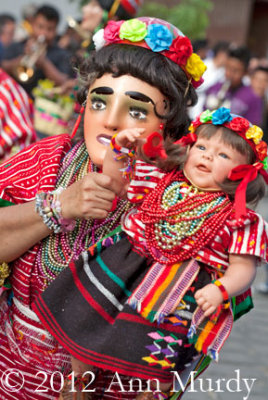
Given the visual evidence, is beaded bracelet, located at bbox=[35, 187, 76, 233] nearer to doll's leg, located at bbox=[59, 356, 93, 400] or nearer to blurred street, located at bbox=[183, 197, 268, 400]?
doll's leg, located at bbox=[59, 356, 93, 400]

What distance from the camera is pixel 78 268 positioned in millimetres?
2295

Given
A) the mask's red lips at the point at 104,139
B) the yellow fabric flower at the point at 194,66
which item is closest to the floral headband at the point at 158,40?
the yellow fabric flower at the point at 194,66

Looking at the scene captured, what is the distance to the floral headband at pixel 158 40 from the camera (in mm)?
2484

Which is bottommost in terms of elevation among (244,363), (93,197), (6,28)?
(244,363)

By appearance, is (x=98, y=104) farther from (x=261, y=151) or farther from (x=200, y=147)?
(x=261, y=151)

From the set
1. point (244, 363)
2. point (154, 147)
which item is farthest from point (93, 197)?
point (244, 363)

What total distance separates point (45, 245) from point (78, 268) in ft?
0.65

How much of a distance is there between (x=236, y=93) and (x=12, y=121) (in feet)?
15.1

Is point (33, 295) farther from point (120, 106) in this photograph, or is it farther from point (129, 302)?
point (120, 106)

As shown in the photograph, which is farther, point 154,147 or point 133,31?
point 133,31

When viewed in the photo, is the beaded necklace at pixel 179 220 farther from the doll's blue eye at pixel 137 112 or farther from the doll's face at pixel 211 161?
the doll's blue eye at pixel 137 112

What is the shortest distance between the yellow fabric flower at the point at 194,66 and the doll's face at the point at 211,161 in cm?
30

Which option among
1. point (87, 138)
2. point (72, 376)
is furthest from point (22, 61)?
point (72, 376)

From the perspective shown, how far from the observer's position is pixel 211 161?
2361mm
